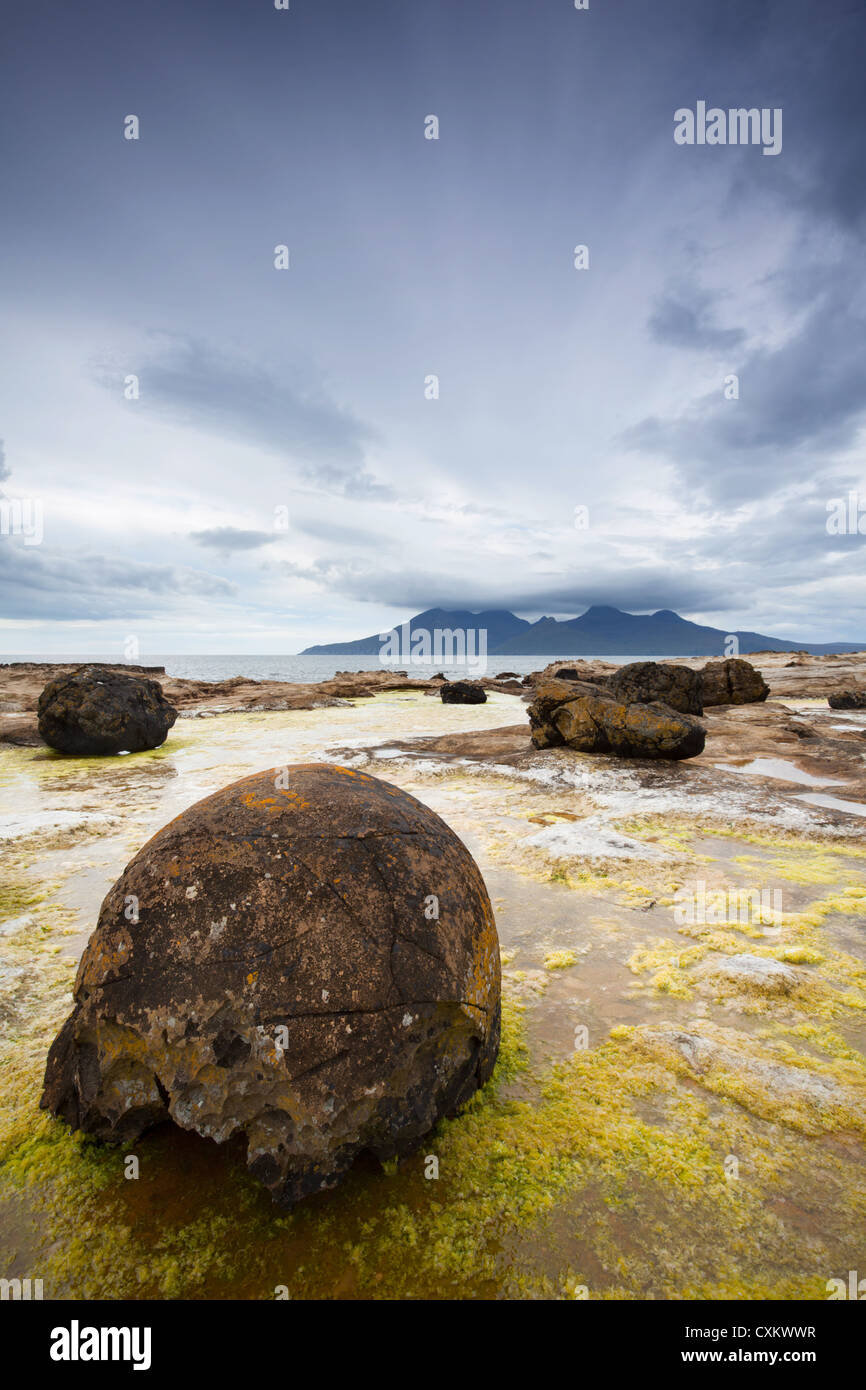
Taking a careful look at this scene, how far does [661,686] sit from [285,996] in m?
14.9

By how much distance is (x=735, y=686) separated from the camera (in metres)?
21.1

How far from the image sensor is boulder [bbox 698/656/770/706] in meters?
21.0

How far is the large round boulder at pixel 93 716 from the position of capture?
13.0 metres

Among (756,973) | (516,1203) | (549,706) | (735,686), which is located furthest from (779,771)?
(735,686)

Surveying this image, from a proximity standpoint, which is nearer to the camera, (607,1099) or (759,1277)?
(759,1277)

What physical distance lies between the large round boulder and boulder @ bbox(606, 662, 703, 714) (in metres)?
11.8

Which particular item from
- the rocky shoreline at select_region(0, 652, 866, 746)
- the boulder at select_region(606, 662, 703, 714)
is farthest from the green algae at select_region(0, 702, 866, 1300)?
the rocky shoreline at select_region(0, 652, 866, 746)

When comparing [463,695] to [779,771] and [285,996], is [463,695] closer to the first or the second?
[779,771]

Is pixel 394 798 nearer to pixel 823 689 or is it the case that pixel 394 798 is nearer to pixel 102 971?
pixel 102 971

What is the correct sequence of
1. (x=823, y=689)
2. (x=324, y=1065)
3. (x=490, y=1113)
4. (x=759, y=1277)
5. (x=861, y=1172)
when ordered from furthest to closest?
1. (x=823, y=689)
2. (x=490, y=1113)
3. (x=861, y=1172)
4. (x=324, y=1065)
5. (x=759, y=1277)

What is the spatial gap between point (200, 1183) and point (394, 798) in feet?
6.26
